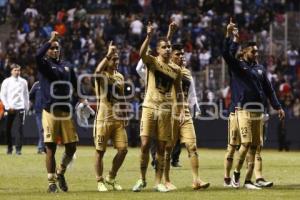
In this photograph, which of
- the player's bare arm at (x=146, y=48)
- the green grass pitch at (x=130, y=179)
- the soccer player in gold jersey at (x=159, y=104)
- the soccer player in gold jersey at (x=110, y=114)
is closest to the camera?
the green grass pitch at (x=130, y=179)

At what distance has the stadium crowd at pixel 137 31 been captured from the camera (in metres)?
37.2

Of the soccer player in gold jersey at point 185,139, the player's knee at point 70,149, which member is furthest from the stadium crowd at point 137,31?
the player's knee at point 70,149

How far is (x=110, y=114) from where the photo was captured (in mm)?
17406

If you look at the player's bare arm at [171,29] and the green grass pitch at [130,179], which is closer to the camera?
the green grass pitch at [130,179]

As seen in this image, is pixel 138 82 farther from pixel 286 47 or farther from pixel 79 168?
pixel 79 168

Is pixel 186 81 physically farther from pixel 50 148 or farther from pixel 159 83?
pixel 50 148

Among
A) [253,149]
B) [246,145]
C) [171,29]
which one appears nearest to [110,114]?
[171,29]

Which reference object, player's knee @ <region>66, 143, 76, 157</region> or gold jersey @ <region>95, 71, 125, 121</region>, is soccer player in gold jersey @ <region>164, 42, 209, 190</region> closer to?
gold jersey @ <region>95, 71, 125, 121</region>

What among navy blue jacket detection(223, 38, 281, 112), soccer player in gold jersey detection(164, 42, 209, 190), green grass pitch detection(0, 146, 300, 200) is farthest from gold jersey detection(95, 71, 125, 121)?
navy blue jacket detection(223, 38, 281, 112)

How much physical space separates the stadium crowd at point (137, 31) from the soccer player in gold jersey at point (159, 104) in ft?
58.1

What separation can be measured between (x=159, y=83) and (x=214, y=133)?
17.2m

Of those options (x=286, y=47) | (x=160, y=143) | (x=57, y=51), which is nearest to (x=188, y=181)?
(x=160, y=143)

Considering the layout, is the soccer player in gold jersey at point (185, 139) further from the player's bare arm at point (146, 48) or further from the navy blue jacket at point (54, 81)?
the navy blue jacket at point (54, 81)

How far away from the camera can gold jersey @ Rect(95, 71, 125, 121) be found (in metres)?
17.4
